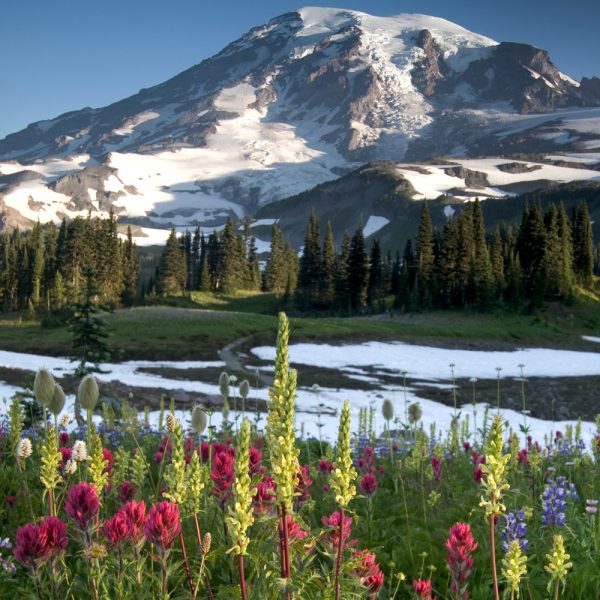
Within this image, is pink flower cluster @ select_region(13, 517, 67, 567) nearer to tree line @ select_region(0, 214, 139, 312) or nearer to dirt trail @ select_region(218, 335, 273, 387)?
dirt trail @ select_region(218, 335, 273, 387)

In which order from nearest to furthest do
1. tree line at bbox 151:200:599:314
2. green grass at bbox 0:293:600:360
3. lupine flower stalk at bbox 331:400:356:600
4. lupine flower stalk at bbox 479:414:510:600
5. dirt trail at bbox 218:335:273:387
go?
lupine flower stalk at bbox 331:400:356:600
lupine flower stalk at bbox 479:414:510:600
dirt trail at bbox 218:335:273:387
green grass at bbox 0:293:600:360
tree line at bbox 151:200:599:314

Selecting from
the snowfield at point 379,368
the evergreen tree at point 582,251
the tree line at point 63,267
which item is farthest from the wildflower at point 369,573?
the tree line at point 63,267

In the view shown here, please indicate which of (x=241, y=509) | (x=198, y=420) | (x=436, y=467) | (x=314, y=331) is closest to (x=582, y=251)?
(x=314, y=331)

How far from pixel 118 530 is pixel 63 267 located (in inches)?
4592

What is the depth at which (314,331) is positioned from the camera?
196ft

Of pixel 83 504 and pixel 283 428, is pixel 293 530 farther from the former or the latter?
pixel 83 504

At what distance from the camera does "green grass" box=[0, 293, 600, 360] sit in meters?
50.6

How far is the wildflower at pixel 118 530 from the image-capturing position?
7.80ft

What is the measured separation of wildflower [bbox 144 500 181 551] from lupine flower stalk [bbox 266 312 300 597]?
63 centimetres

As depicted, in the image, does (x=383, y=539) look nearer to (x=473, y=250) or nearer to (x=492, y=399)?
(x=492, y=399)

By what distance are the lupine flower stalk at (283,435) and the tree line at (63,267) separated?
107285 millimetres

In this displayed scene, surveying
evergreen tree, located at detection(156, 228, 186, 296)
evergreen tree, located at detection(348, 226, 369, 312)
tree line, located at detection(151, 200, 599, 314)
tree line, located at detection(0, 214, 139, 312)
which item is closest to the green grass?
tree line, located at detection(151, 200, 599, 314)

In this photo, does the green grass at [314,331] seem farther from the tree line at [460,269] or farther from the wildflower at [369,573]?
the wildflower at [369,573]

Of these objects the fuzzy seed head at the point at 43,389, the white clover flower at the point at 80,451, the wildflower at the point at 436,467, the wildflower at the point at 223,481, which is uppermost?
the fuzzy seed head at the point at 43,389
